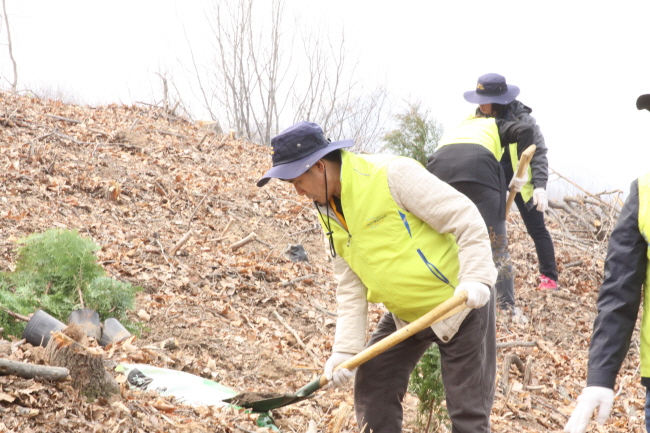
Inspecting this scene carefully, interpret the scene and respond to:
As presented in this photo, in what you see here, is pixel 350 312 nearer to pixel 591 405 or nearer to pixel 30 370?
pixel 591 405

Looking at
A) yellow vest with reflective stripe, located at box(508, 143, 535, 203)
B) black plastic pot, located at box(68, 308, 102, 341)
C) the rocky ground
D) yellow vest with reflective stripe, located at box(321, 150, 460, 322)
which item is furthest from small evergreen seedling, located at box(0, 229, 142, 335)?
yellow vest with reflective stripe, located at box(508, 143, 535, 203)

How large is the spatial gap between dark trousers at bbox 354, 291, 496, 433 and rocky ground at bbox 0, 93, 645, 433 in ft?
1.57

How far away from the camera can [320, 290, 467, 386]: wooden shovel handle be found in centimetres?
241

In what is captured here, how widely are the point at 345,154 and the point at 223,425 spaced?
1.58 meters

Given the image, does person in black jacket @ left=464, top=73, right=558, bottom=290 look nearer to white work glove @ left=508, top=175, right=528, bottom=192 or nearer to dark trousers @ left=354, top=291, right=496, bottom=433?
white work glove @ left=508, top=175, right=528, bottom=192

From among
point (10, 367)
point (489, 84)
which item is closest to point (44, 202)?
point (10, 367)

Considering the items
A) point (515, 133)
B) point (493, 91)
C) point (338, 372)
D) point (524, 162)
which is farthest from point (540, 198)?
point (338, 372)

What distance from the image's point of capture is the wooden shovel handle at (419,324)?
95.0 inches

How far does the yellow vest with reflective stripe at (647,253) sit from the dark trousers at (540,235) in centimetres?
430

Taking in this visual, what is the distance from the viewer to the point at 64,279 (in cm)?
438

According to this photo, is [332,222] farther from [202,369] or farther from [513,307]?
[513,307]

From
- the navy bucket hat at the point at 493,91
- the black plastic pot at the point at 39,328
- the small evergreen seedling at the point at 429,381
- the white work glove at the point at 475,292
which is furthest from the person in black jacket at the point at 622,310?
the navy bucket hat at the point at 493,91

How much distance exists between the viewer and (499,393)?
15.8ft

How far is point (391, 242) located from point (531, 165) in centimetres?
377
